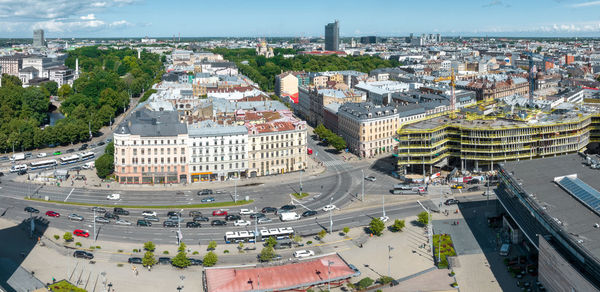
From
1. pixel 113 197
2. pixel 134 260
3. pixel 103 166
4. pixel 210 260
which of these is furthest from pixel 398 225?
pixel 103 166

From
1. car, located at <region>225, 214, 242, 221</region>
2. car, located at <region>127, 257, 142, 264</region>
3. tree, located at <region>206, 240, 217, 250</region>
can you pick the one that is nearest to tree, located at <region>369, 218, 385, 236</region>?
car, located at <region>225, 214, 242, 221</region>

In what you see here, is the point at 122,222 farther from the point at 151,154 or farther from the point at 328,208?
the point at 328,208

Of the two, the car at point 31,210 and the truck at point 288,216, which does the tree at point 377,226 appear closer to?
the truck at point 288,216

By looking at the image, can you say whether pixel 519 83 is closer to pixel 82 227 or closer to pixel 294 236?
pixel 294 236

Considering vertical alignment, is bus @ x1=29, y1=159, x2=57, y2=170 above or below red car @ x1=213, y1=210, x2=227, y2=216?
above

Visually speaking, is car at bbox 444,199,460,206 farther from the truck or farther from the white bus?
the white bus

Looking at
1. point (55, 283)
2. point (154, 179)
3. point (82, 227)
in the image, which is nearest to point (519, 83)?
point (154, 179)
